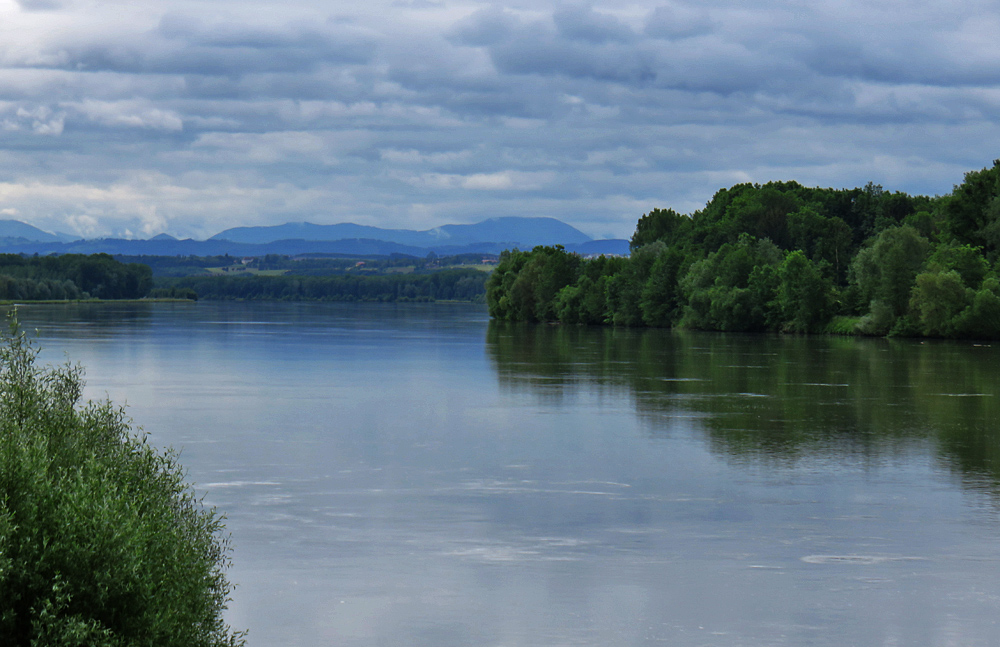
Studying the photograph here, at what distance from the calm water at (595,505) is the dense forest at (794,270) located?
41.5 metres

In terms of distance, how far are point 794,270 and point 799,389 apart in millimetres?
52357

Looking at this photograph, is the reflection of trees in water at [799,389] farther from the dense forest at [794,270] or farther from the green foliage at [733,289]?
the green foliage at [733,289]

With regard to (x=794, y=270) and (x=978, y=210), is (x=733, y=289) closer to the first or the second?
(x=794, y=270)

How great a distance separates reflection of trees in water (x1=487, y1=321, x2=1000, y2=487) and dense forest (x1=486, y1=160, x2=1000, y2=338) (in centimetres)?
986

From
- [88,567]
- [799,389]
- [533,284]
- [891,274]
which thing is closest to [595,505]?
[88,567]

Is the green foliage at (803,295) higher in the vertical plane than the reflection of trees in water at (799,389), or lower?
higher

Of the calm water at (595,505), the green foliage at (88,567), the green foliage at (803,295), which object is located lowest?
the calm water at (595,505)

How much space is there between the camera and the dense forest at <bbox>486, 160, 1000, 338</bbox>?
267 feet

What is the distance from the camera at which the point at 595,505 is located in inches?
707

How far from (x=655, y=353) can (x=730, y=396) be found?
26035mm

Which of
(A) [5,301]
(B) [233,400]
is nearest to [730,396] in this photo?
(B) [233,400]

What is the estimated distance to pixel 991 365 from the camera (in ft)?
169

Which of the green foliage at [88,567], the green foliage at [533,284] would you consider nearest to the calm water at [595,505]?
the green foliage at [88,567]

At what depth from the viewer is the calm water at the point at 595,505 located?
38.7 feet
